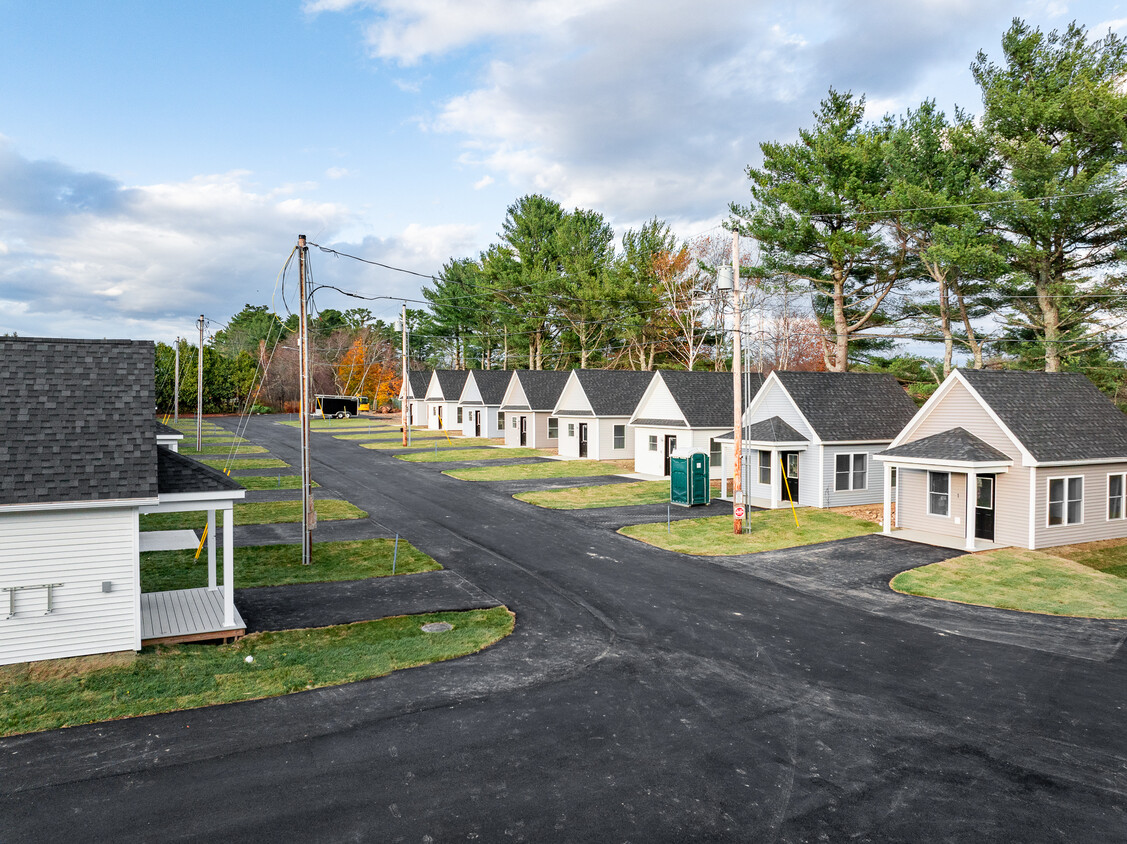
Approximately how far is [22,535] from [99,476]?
4.36 ft

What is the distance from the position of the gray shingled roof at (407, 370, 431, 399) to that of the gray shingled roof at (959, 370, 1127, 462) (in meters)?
57.8

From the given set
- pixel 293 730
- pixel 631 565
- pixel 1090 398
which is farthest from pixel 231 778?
pixel 1090 398

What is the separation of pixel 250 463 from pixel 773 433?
28.6m

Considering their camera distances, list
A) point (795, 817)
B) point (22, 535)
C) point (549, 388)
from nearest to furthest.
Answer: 1. point (795, 817)
2. point (22, 535)
3. point (549, 388)

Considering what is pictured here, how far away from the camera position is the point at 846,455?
26.5 m

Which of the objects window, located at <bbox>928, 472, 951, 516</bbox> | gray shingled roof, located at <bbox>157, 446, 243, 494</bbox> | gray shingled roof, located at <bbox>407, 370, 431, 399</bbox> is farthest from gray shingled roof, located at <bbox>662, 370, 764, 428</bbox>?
gray shingled roof, located at <bbox>407, 370, 431, 399</bbox>

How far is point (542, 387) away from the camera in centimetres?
5100

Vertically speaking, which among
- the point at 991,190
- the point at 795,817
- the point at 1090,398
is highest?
the point at 991,190

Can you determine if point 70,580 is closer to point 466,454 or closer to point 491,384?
point 466,454

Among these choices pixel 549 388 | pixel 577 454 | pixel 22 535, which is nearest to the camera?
pixel 22 535

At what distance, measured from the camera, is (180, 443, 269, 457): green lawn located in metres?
42.9

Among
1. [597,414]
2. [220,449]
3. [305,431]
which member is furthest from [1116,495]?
[220,449]

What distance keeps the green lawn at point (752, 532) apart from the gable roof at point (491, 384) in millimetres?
34157

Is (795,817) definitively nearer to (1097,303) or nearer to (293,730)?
(293,730)
